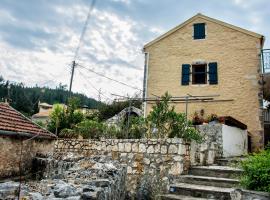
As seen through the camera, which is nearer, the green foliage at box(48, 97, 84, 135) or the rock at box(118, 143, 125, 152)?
the rock at box(118, 143, 125, 152)

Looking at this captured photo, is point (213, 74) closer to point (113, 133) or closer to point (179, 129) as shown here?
point (113, 133)

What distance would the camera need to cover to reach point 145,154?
8047mm

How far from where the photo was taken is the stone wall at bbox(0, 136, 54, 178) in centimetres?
781

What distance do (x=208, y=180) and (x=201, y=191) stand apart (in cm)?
64

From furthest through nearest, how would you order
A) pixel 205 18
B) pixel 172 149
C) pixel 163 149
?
pixel 205 18, pixel 163 149, pixel 172 149

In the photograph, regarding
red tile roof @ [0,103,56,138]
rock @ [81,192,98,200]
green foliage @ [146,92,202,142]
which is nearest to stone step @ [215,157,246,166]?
green foliage @ [146,92,202,142]

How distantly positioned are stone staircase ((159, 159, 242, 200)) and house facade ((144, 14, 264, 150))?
6.17 metres

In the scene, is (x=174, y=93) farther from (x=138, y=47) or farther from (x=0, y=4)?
(x=0, y=4)

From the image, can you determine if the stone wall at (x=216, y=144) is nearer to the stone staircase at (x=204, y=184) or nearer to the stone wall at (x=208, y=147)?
the stone wall at (x=208, y=147)

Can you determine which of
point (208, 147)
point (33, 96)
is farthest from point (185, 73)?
point (33, 96)

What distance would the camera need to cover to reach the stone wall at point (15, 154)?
25.6 feet

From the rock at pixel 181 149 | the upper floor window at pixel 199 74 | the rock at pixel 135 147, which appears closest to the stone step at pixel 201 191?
the rock at pixel 181 149

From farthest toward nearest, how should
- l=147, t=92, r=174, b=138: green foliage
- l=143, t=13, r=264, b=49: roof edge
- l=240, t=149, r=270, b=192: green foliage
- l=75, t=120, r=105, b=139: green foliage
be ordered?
l=143, t=13, r=264, b=49: roof edge < l=75, t=120, r=105, b=139: green foliage < l=147, t=92, r=174, b=138: green foliage < l=240, t=149, r=270, b=192: green foliage

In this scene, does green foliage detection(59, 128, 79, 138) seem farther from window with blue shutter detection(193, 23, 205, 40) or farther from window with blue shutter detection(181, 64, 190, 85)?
window with blue shutter detection(193, 23, 205, 40)
